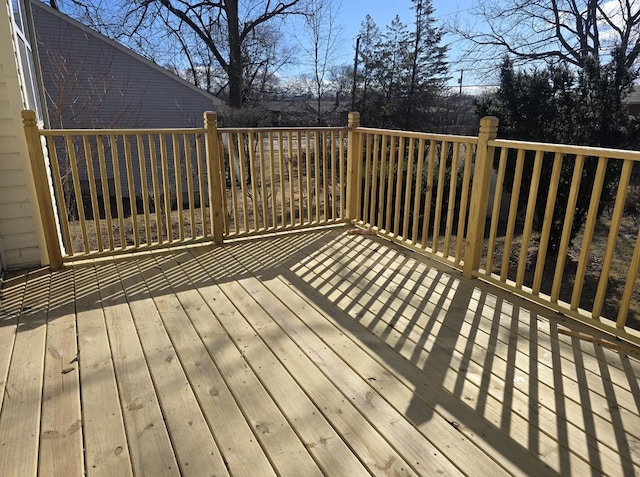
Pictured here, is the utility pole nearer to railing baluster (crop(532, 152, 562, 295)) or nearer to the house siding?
the house siding

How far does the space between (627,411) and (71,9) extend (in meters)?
14.2

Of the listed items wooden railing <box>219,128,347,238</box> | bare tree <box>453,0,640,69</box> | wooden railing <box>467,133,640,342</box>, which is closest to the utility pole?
bare tree <box>453,0,640,69</box>

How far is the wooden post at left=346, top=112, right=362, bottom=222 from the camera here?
13.0 feet

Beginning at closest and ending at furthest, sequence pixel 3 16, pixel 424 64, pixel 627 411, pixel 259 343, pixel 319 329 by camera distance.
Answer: pixel 627 411, pixel 259 343, pixel 319 329, pixel 3 16, pixel 424 64

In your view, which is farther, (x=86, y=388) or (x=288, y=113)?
(x=288, y=113)

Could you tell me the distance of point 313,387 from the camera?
1.74m

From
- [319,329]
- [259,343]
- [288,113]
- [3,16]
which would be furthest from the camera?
[288,113]

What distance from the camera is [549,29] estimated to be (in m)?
12.1

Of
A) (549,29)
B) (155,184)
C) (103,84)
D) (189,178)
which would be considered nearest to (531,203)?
(189,178)

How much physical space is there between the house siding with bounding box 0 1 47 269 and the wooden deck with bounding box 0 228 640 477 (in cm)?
30

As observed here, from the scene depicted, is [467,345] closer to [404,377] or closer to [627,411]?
[404,377]

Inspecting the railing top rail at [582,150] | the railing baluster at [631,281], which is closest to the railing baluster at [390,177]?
the railing top rail at [582,150]

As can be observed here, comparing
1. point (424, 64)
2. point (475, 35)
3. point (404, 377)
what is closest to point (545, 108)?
point (404, 377)

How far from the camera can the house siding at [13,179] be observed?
2.65 meters
